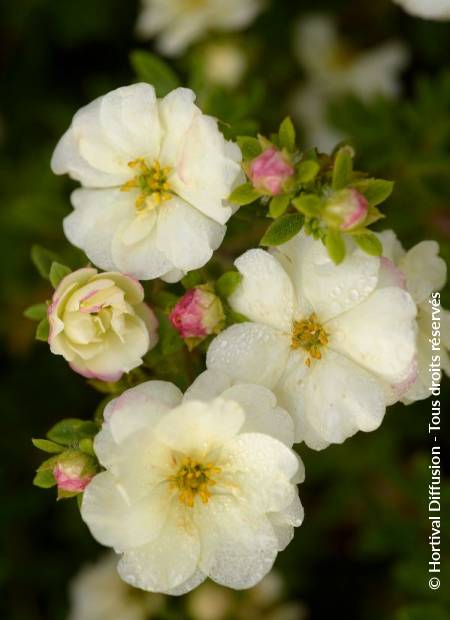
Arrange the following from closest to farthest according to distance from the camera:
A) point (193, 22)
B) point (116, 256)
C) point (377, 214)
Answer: point (377, 214) < point (116, 256) < point (193, 22)

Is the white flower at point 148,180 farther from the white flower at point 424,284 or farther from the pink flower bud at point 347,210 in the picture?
the white flower at point 424,284

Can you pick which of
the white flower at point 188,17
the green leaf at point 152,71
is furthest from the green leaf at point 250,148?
the white flower at point 188,17

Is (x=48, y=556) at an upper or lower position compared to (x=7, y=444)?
lower

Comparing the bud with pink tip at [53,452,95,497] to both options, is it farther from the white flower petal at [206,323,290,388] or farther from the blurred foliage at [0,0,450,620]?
the blurred foliage at [0,0,450,620]

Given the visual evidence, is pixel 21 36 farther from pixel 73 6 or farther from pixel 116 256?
pixel 116 256

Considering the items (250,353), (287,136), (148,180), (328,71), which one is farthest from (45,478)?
(328,71)

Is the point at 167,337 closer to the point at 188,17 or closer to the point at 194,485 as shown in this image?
the point at 194,485

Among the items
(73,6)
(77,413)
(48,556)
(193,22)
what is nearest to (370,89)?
(193,22)
